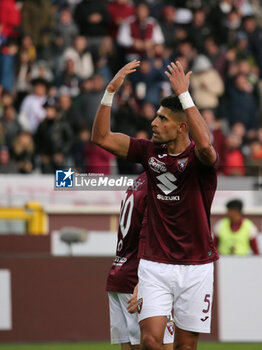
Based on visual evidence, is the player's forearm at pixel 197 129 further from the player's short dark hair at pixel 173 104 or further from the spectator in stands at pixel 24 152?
the spectator in stands at pixel 24 152

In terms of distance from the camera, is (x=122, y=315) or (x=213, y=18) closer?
(x=122, y=315)

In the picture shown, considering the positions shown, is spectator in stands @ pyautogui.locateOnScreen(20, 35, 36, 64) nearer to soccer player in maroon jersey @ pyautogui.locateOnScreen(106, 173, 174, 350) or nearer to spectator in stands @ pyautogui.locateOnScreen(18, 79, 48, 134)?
spectator in stands @ pyautogui.locateOnScreen(18, 79, 48, 134)

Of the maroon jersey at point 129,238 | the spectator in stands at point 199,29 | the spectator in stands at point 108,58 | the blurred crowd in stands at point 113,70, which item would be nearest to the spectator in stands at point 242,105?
the blurred crowd in stands at point 113,70

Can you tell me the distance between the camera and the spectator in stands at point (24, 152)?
592 inches

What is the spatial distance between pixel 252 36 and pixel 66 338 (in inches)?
366

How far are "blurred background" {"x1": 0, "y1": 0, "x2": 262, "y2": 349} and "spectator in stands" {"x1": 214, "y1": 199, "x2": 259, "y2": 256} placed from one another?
6 cm

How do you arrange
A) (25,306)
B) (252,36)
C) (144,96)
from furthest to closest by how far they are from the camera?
1. (252,36)
2. (144,96)
3. (25,306)

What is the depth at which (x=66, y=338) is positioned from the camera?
433 inches

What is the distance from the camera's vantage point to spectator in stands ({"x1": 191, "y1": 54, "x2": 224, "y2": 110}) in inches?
677

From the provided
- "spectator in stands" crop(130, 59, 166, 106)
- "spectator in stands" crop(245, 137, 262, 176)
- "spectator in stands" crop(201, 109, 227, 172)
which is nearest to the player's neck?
"spectator in stands" crop(245, 137, 262, 176)

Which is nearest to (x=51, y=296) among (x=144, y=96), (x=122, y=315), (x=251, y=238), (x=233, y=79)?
(x=251, y=238)

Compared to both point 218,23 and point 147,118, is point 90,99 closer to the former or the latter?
point 147,118

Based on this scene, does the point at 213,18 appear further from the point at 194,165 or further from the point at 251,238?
the point at 194,165

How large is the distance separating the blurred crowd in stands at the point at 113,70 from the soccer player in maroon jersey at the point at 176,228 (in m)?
7.87
